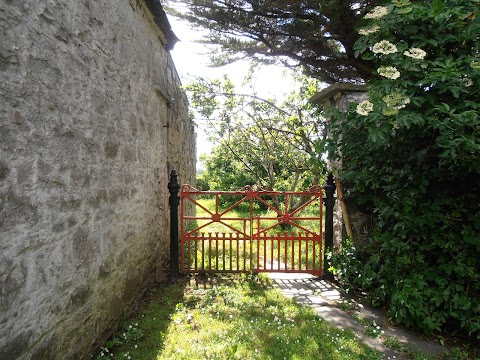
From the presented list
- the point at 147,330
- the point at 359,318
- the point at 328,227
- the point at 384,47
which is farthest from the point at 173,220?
the point at 384,47

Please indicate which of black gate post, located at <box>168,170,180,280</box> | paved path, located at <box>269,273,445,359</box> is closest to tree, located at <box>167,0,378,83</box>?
black gate post, located at <box>168,170,180,280</box>

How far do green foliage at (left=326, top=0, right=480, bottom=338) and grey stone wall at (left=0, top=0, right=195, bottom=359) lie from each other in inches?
86.3

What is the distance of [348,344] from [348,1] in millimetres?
3992

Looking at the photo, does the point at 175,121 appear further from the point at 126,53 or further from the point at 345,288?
the point at 345,288

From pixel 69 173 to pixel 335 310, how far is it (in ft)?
9.22

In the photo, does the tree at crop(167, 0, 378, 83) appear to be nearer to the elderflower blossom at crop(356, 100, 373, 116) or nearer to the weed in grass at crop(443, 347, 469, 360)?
Answer: the elderflower blossom at crop(356, 100, 373, 116)

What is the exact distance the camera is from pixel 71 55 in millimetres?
2023

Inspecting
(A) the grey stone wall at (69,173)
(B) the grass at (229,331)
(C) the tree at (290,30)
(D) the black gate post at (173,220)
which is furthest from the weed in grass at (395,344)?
(C) the tree at (290,30)

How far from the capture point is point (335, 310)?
Result: 321cm

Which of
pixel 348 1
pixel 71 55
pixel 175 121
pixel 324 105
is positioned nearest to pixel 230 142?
pixel 175 121

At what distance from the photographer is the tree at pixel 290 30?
442 centimetres

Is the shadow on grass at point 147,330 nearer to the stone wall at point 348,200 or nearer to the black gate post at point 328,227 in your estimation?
the black gate post at point 328,227

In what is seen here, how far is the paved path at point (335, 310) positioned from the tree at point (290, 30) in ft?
11.0

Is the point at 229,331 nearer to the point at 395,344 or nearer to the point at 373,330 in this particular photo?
the point at 373,330
